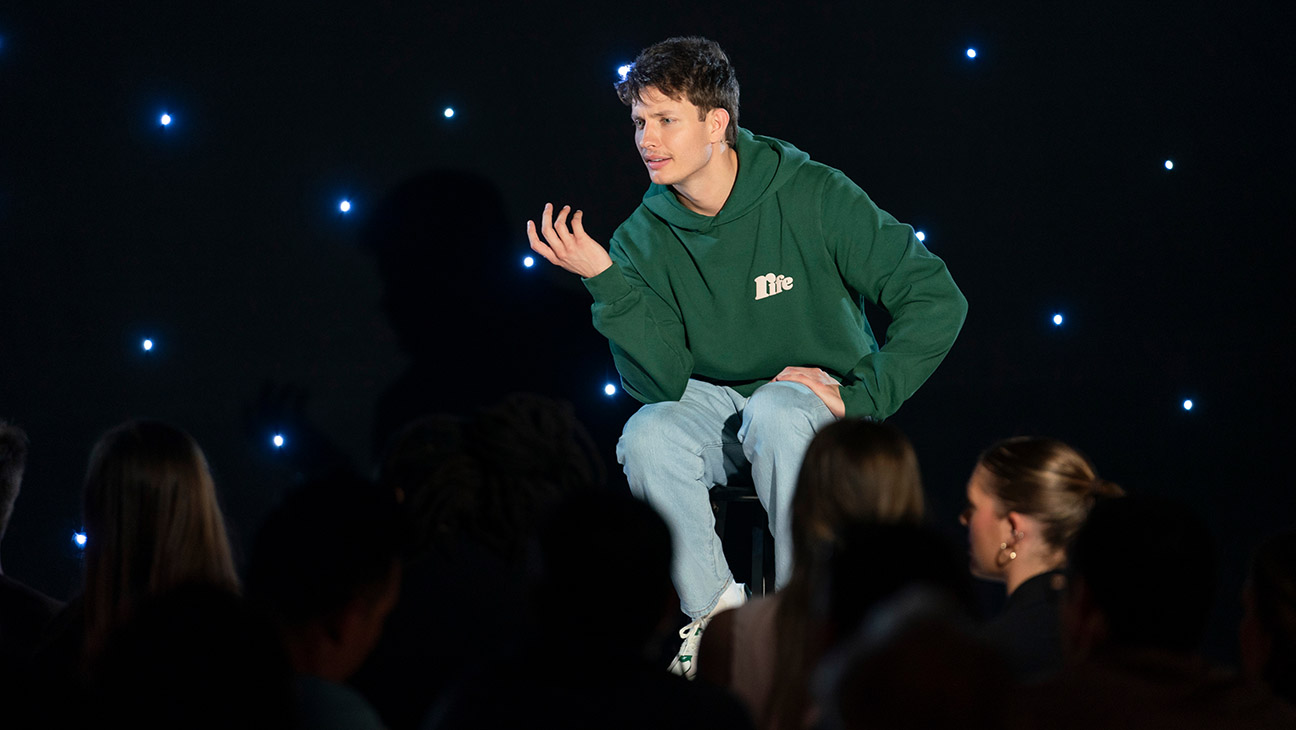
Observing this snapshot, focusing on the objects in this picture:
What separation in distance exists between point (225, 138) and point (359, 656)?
1.78 meters

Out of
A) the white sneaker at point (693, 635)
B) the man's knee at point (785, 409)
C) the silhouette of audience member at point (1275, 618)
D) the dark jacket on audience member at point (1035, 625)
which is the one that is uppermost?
the man's knee at point (785, 409)

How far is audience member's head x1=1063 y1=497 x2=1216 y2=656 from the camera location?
1.11 m

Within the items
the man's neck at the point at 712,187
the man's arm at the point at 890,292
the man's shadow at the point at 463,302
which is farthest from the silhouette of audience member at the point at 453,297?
the man's arm at the point at 890,292

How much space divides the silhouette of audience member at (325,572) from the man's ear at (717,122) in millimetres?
1355

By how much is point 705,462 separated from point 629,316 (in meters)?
0.32

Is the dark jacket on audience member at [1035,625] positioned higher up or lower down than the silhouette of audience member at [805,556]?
lower down

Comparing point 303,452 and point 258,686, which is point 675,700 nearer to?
point 258,686

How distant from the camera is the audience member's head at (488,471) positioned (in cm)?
149

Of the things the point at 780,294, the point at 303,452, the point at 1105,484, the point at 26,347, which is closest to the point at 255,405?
the point at 303,452

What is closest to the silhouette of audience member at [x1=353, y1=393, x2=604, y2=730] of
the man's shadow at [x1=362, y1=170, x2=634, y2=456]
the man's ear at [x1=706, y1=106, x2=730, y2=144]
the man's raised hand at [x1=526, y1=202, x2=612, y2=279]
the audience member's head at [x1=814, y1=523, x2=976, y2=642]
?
the audience member's head at [x1=814, y1=523, x2=976, y2=642]

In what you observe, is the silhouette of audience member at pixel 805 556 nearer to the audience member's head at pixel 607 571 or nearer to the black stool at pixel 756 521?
the audience member's head at pixel 607 571

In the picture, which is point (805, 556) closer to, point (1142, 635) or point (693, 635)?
point (1142, 635)

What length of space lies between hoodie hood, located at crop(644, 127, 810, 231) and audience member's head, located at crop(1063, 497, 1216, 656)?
1309 mm

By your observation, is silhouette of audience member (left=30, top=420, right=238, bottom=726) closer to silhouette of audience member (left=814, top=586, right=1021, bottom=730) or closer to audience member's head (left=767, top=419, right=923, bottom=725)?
audience member's head (left=767, top=419, right=923, bottom=725)
